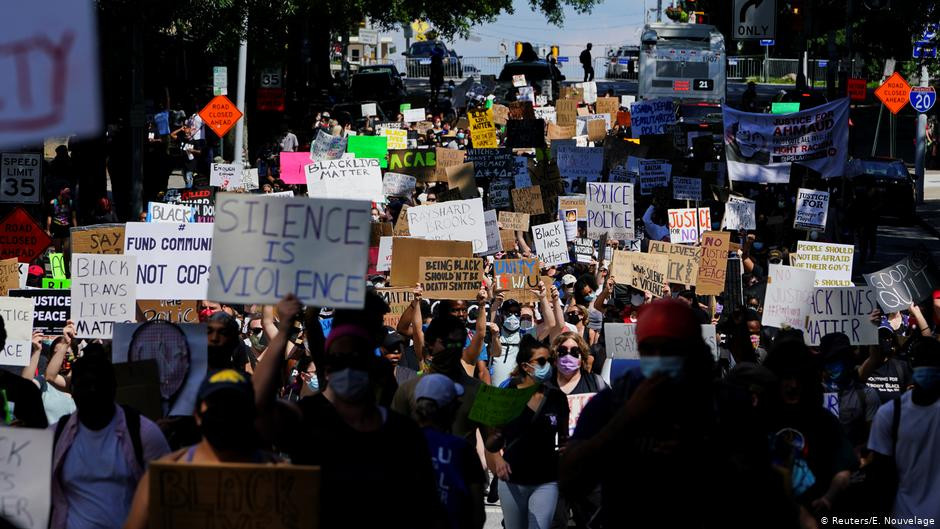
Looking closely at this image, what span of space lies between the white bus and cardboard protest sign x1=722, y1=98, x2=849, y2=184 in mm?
23052

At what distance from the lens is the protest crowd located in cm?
425

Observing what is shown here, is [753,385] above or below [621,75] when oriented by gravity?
below

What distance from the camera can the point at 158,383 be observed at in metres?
6.92

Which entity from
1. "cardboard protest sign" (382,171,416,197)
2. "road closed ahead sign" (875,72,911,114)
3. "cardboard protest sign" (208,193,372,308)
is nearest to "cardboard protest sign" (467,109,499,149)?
"cardboard protest sign" (382,171,416,197)

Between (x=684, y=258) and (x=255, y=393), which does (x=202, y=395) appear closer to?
(x=255, y=393)

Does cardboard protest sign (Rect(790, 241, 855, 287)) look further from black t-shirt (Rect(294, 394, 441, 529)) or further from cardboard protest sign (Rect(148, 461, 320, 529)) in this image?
cardboard protest sign (Rect(148, 461, 320, 529))

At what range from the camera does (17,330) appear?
29.6ft

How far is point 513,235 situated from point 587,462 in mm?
12576

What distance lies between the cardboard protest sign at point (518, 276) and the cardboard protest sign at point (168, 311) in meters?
3.26

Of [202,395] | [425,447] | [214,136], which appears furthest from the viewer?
[214,136]

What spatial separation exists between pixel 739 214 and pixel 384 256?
670cm

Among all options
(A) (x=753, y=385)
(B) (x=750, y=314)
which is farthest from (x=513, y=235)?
(A) (x=753, y=385)

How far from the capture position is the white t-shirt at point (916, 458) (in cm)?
644

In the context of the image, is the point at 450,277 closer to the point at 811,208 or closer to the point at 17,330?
the point at 17,330
